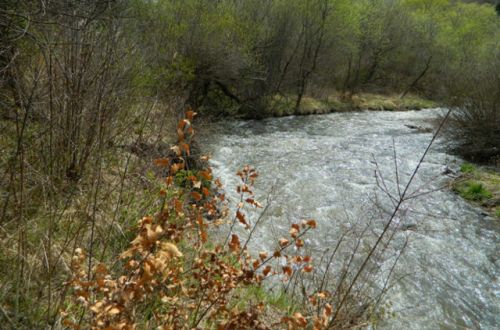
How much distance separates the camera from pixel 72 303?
2.12m

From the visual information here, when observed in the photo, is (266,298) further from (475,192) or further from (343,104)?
(343,104)

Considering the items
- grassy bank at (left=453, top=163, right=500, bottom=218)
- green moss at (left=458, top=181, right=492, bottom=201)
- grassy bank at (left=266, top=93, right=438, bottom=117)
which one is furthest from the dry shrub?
grassy bank at (left=266, top=93, right=438, bottom=117)

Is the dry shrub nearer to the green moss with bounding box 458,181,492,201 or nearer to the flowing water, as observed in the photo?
the flowing water

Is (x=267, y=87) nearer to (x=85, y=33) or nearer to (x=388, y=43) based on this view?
(x=85, y=33)

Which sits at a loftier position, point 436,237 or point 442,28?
point 442,28

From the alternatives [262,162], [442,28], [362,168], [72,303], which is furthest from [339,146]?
[442,28]

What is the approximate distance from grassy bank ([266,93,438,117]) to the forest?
0.15 m

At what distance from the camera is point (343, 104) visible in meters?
20.1

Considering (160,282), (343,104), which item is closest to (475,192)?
(160,282)

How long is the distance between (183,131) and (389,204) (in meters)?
6.88

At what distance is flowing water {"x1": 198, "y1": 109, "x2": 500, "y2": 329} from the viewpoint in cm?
440

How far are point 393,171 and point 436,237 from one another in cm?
333

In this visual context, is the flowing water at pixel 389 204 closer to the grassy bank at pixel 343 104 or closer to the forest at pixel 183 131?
the forest at pixel 183 131

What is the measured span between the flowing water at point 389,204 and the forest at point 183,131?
50 cm
